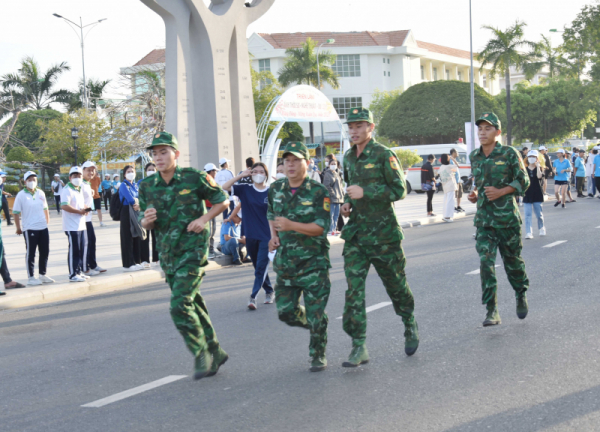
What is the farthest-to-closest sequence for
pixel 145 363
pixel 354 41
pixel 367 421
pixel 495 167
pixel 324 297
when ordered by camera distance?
pixel 354 41
pixel 495 167
pixel 145 363
pixel 324 297
pixel 367 421

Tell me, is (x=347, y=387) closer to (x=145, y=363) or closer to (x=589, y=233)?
(x=145, y=363)

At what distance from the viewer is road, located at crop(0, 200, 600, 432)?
177 inches

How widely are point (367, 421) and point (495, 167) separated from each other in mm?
3314

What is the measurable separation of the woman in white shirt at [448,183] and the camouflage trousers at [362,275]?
14346mm

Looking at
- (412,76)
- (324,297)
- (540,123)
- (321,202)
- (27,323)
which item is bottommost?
(27,323)

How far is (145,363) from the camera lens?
20.5 feet

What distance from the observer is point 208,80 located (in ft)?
60.6

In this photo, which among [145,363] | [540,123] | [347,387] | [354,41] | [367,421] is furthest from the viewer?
[354,41]

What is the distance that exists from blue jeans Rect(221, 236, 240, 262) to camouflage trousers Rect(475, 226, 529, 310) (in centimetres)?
691

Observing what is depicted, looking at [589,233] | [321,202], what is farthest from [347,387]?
[589,233]

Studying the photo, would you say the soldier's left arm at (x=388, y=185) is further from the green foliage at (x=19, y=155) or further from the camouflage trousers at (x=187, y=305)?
the green foliage at (x=19, y=155)

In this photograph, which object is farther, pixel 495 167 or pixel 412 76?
pixel 412 76

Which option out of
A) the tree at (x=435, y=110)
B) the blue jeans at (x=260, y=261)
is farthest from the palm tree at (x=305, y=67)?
the blue jeans at (x=260, y=261)

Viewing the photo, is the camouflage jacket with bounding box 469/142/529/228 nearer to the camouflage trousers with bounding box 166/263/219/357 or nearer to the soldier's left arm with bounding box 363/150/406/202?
the soldier's left arm with bounding box 363/150/406/202
